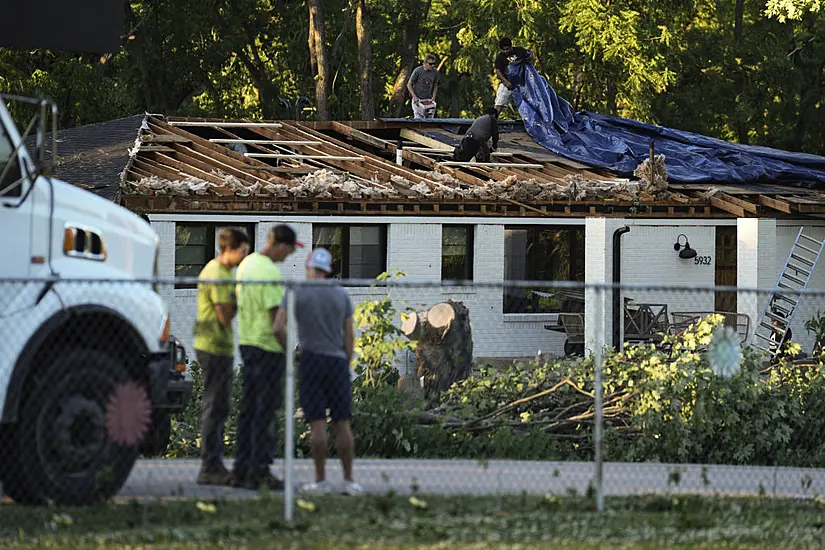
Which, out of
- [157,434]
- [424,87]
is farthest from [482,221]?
[157,434]

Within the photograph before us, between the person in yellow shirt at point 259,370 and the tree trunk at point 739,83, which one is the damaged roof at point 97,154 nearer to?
the person in yellow shirt at point 259,370

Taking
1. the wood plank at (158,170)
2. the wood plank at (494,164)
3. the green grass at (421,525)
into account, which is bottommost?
the green grass at (421,525)

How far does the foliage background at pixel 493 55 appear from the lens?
38.9 m

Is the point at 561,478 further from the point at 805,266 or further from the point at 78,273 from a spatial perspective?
the point at 805,266

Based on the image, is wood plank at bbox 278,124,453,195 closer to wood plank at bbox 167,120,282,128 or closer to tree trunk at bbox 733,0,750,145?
wood plank at bbox 167,120,282,128

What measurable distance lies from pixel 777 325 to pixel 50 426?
48.4 feet

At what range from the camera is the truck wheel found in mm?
11547

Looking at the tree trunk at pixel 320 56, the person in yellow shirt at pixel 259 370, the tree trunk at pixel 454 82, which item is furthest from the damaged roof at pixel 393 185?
the tree trunk at pixel 454 82

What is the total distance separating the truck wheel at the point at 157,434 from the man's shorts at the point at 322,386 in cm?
160

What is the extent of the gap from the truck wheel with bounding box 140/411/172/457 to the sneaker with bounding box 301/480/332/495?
1.60 meters

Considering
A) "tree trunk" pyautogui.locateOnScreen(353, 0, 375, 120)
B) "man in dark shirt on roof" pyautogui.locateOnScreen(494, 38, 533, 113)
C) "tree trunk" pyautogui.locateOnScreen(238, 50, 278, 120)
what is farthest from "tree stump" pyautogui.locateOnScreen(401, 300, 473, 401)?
"tree trunk" pyautogui.locateOnScreen(238, 50, 278, 120)

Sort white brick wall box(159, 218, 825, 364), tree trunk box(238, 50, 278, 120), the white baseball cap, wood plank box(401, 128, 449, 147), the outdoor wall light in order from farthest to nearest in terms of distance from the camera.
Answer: tree trunk box(238, 50, 278, 120) → wood plank box(401, 128, 449, 147) → the outdoor wall light → white brick wall box(159, 218, 825, 364) → the white baseball cap

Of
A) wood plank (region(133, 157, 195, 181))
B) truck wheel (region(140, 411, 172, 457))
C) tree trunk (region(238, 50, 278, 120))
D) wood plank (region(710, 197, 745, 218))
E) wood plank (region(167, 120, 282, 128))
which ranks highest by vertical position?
tree trunk (region(238, 50, 278, 120))

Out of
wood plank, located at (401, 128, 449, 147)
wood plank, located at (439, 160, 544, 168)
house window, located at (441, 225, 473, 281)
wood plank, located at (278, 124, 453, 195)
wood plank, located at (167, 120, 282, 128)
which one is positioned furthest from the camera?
wood plank, located at (167, 120, 282, 128)
